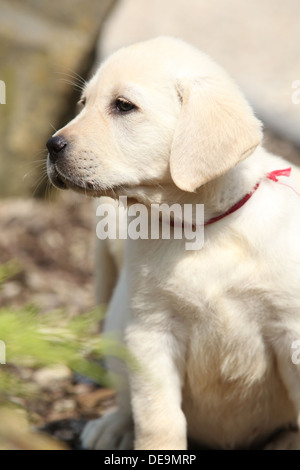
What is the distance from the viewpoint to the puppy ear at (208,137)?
2666mm

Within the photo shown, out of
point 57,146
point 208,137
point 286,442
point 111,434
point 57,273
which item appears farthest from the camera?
point 57,273

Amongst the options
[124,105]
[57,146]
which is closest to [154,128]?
[124,105]

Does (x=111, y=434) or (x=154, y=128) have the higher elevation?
(x=154, y=128)

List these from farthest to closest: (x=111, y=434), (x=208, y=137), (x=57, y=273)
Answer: (x=57, y=273) → (x=111, y=434) → (x=208, y=137)

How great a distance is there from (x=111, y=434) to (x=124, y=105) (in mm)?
1545

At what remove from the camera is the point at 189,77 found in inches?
110

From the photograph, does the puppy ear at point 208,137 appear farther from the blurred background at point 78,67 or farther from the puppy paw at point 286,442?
the blurred background at point 78,67

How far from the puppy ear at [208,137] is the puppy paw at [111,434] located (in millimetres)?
1348

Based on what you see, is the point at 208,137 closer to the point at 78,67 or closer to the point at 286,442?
the point at 286,442

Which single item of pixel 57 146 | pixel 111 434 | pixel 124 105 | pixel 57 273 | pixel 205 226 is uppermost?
pixel 124 105

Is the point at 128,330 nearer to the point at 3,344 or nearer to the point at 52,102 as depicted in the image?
the point at 3,344

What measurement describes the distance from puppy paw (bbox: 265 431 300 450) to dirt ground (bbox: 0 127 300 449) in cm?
91

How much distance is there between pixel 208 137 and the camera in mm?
2693
